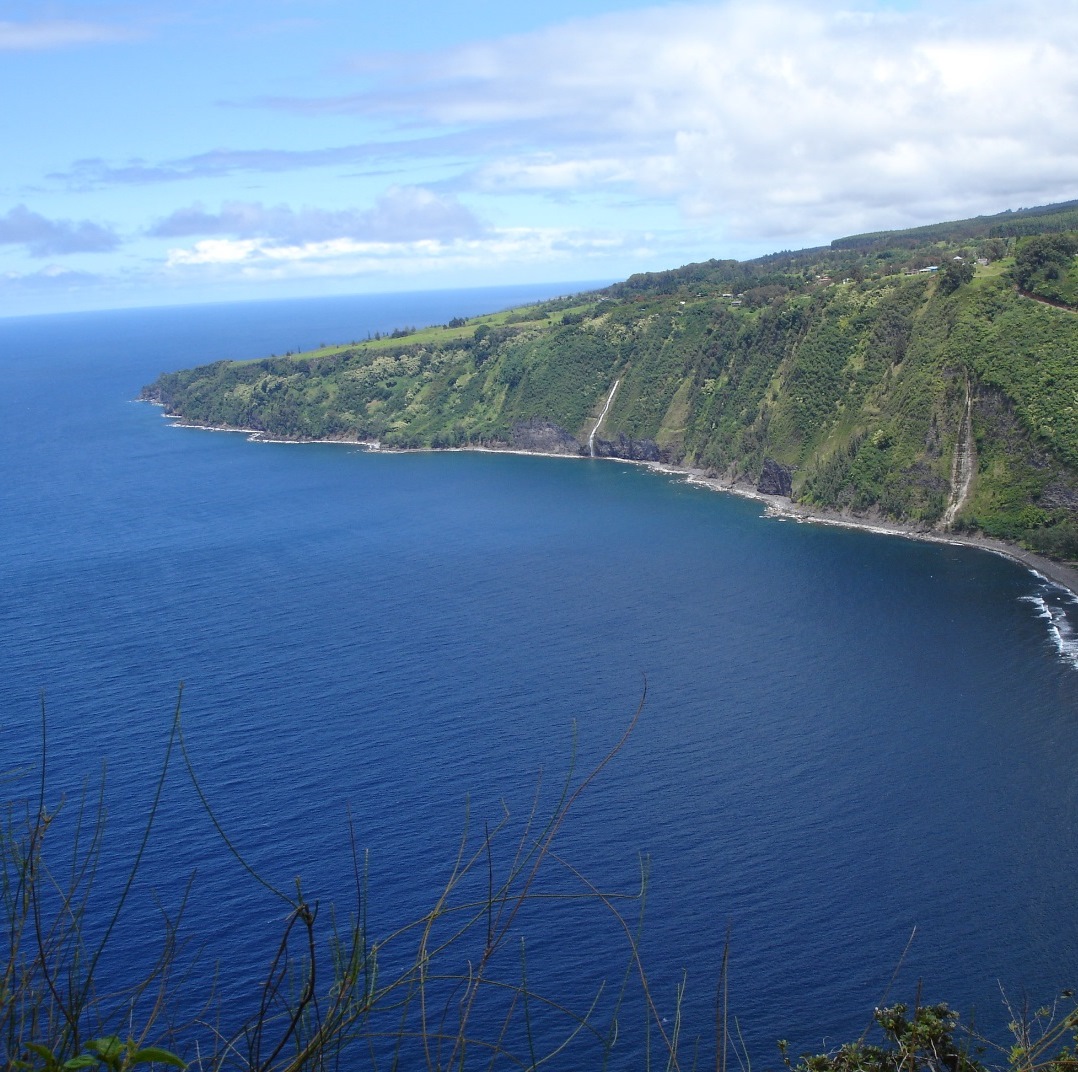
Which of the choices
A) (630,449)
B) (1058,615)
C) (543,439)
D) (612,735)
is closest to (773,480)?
(630,449)

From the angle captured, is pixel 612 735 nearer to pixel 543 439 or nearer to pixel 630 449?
pixel 630 449

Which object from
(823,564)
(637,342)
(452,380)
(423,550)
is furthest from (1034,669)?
(452,380)

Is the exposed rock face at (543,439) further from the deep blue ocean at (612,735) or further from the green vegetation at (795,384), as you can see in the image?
the deep blue ocean at (612,735)

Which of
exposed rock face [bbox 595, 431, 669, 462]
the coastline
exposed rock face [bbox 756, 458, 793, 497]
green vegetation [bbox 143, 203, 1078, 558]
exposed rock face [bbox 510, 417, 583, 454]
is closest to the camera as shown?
the coastline

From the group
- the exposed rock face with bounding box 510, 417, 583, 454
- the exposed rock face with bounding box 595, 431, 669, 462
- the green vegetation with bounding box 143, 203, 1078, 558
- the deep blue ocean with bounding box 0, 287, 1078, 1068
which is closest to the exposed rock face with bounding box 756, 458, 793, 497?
the green vegetation with bounding box 143, 203, 1078, 558

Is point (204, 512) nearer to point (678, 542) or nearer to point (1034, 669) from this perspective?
point (678, 542)

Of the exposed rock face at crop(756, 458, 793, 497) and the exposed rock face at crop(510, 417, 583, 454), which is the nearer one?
the exposed rock face at crop(756, 458, 793, 497)

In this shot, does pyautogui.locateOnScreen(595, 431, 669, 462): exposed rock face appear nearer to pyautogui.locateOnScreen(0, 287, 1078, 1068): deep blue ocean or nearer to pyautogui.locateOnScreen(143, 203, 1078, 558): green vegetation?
pyautogui.locateOnScreen(143, 203, 1078, 558): green vegetation

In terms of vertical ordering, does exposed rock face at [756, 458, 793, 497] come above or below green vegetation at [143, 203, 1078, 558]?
below
